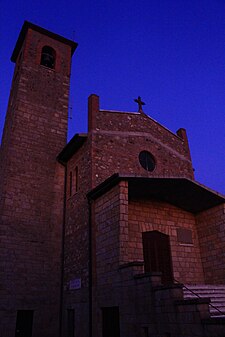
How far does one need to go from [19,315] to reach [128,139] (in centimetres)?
759

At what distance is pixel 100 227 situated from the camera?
30.9 feet

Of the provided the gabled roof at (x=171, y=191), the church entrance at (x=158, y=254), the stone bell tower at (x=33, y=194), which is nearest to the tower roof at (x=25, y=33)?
the stone bell tower at (x=33, y=194)

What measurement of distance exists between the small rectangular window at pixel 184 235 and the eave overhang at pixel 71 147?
196 inches

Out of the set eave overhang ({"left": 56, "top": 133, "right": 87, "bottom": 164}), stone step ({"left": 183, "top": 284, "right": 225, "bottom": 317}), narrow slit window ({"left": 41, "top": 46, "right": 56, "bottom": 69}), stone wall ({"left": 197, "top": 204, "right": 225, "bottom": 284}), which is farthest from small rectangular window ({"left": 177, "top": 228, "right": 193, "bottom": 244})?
narrow slit window ({"left": 41, "top": 46, "right": 56, "bottom": 69})

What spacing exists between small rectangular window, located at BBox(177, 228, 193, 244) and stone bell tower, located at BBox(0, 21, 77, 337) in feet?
15.1

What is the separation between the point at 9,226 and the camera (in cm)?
1105

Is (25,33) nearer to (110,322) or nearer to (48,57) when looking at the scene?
(48,57)

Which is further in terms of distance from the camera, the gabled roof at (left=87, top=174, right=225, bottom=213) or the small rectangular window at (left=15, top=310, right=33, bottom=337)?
the small rectangular window at (left=15, top=310, right=33, bottom=337)

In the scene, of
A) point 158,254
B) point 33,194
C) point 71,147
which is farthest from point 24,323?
point 71,147

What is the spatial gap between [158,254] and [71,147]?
17.8 ft

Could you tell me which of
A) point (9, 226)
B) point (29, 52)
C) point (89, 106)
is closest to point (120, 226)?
point (9, 226)

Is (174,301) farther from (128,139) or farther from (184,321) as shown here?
(128,139)

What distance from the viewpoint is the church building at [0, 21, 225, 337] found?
25.8ft

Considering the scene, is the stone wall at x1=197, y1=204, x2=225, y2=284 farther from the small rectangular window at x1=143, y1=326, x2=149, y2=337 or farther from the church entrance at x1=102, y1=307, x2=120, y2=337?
the small rectangular window at x1=143, y1=326, x2=149, y2=337
